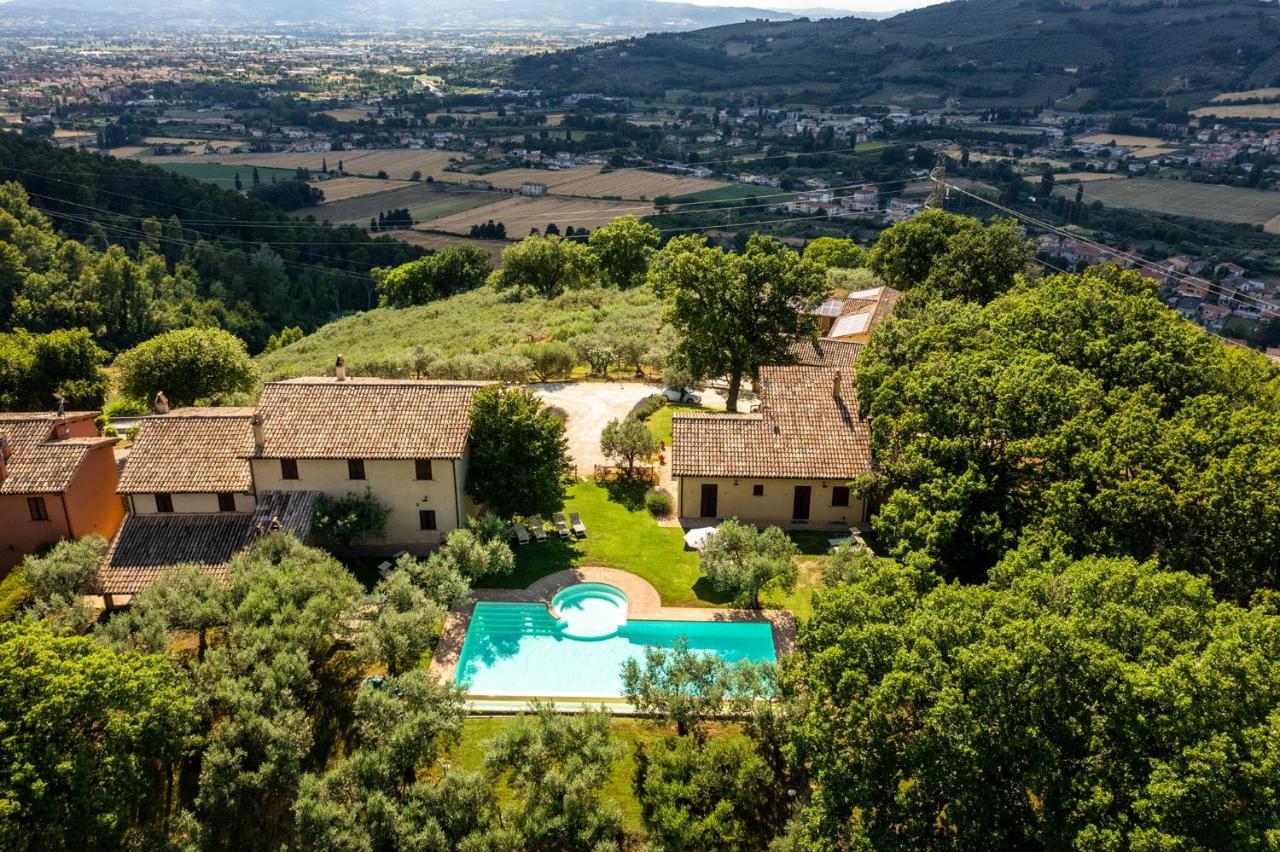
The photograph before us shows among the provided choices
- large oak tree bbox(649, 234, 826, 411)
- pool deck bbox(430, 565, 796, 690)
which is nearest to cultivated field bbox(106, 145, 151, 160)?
large oak tree bbox(649, 234, 826, 411)

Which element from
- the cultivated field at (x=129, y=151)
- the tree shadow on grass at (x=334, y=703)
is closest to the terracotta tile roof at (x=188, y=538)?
the tree shadow on grass at (x=334, y=703)

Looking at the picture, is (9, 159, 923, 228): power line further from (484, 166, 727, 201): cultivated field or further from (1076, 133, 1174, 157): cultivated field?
(1076, 133, 1174, 157): cultivated field

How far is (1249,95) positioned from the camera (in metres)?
174

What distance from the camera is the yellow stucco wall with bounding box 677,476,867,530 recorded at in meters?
34.1

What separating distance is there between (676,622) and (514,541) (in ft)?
25.6

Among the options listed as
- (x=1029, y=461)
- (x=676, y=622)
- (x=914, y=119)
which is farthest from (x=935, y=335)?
(x=914, y=119)

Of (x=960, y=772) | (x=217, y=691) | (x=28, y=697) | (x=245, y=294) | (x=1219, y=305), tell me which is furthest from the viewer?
(x=245, y=294)

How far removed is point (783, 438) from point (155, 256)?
8578 centimetres

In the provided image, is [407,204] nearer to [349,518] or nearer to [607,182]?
[607,182]

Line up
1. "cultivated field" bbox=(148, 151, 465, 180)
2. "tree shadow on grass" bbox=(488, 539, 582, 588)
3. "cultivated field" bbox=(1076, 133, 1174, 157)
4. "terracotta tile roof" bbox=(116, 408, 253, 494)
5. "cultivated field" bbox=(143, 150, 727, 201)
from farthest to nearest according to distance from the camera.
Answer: "cultivated field" bbox=(1076, 133, 1174, 157)
"cultivated field" bbox=(148, 151, 465, 180)
"cultivated field" bbox=(143, 150, 727, 201)
"terracotta tile roof" bbox=(116, 408, 253, 494)
"tree shadow on grass" bbox=(488, 539, 582, 588)

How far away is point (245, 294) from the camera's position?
9831cm

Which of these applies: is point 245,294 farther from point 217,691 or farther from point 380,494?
point 217,691

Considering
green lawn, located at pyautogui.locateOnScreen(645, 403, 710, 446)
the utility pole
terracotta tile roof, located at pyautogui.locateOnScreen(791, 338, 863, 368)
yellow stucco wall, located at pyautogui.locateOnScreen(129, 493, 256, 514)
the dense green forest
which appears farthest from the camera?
the dense green forest

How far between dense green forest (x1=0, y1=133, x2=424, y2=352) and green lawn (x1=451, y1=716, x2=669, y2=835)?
2857 inches
